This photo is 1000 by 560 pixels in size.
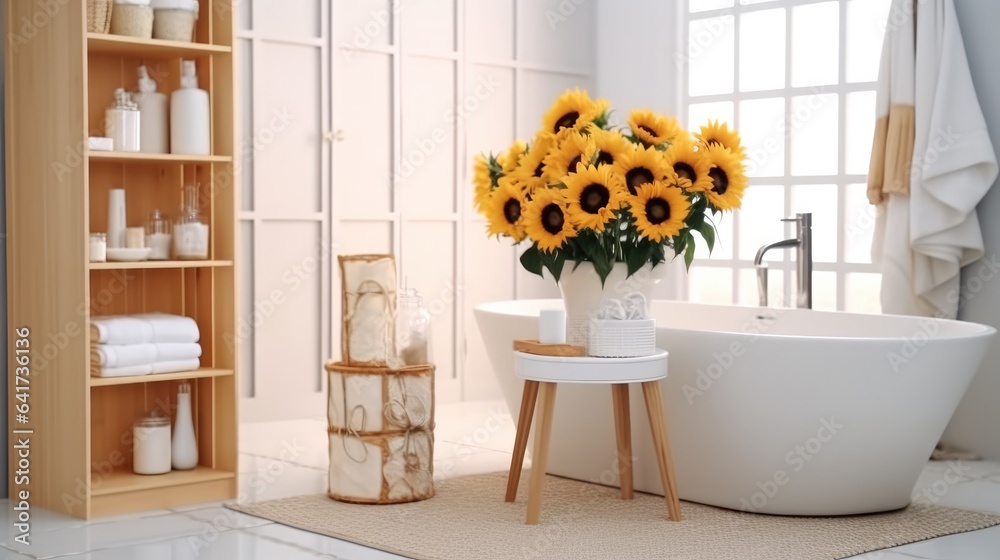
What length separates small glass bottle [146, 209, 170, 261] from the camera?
143 inches

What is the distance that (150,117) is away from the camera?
11.8ft

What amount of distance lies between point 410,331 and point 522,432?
451 mm

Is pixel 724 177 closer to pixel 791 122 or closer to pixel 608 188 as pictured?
pixel 608 188

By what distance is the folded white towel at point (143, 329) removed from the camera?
3.47 metres

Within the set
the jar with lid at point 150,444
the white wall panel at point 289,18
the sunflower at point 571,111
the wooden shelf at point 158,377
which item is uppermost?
the white wall panel at point 289,18

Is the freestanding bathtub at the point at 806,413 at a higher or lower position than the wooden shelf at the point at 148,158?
lower

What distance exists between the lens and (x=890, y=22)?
4613 millimetres

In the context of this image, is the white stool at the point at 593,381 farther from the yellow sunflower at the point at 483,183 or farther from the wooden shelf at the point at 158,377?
the wooden shelf at the point at 158,377

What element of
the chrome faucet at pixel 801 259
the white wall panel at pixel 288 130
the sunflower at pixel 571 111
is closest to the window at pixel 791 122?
the chrome faucet at pixel 801 259

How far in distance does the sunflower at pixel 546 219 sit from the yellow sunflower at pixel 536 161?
115mm

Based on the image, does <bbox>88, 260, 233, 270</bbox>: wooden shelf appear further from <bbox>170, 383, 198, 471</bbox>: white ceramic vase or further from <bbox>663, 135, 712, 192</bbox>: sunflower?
<bbox>663, 135, 712, 192</bbox>: sunflower

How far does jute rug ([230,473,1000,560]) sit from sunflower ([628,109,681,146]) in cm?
105

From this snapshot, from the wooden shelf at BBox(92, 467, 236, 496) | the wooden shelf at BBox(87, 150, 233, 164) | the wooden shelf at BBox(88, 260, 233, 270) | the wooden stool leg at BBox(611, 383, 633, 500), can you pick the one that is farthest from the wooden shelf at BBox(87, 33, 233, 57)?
the wooden stool leg at BBox(611, 383, 633, 500)

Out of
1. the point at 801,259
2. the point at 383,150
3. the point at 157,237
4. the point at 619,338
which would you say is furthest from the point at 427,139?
the point at 619,338
